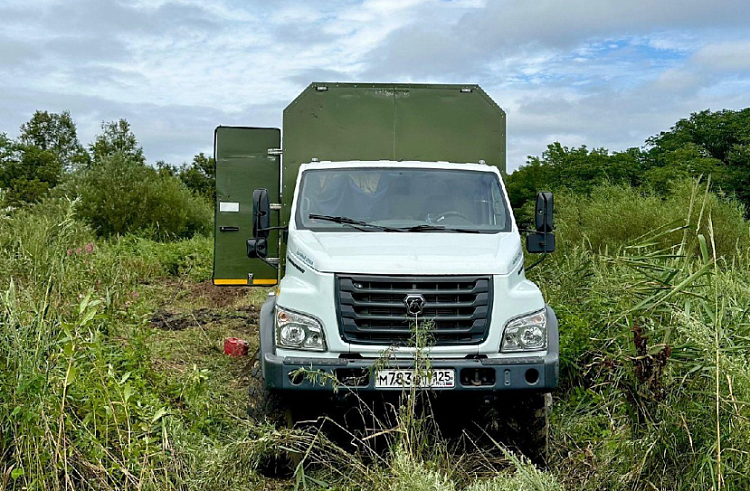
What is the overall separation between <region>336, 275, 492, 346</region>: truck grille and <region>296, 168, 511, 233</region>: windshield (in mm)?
934

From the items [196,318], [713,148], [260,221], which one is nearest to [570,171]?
[713,148]

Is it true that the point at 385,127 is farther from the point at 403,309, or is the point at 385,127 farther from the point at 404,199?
the point at 403,309

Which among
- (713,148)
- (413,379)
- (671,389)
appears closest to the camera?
(671,389)

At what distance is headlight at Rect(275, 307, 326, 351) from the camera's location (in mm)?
5375

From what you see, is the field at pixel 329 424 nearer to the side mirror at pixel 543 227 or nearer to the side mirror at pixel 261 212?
the side mirror at pixel 543 227

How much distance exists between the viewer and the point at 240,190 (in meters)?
8.93

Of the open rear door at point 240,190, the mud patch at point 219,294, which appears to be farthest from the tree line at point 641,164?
the open rear door at point 240,190

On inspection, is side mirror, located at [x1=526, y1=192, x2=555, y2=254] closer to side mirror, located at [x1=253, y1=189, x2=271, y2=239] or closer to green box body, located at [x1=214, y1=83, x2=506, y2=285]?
green box body, located at [x1=214, y1=83, x2=506, y2=285]

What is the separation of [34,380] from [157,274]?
600 inches

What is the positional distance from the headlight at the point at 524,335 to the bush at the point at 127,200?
915 inches

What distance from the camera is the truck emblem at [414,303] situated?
5.37m

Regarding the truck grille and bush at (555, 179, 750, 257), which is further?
bush at (555, 179, 750, 257)

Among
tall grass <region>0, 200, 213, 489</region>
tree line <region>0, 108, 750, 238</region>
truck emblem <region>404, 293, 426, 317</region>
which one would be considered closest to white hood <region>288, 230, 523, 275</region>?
truck emblem <region>404, 293, 426, 317</region>

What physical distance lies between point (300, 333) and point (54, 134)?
67.1 metres
